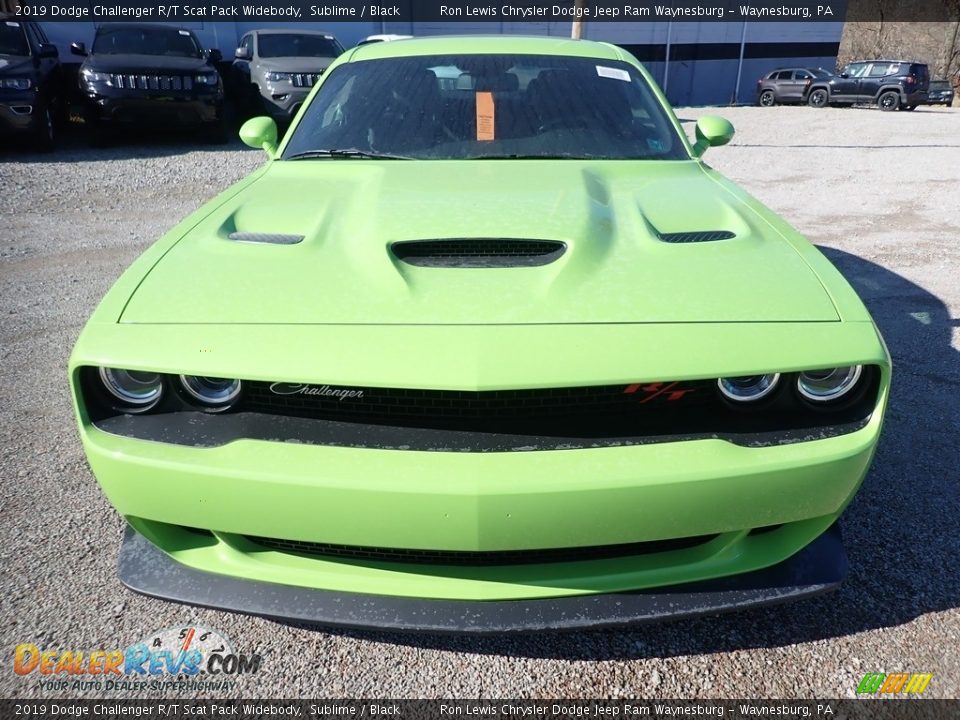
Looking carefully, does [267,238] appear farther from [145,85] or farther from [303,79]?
[303,79]

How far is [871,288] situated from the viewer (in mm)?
4445

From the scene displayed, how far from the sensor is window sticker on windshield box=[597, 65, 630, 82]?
291cm

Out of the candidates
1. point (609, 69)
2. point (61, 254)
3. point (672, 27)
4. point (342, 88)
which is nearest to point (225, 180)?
point (61, 254)

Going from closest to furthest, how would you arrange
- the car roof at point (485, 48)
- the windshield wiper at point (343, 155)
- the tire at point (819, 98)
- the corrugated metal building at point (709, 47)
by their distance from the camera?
the windshield wiper at point (343, 155), the car roof at point (485, 48), the tire at point (819, 98), the corrugated metal building at point (709, 47)

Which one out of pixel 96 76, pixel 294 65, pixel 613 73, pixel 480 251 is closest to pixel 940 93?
pixel 294 65

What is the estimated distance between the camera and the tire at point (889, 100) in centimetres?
2019

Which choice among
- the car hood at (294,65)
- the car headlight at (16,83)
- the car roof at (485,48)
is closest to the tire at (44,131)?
the car headlight at (16,83)

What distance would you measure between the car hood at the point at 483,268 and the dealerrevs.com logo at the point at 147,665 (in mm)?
894

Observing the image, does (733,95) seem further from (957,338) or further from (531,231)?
(531,231)

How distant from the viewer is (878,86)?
20.4 m

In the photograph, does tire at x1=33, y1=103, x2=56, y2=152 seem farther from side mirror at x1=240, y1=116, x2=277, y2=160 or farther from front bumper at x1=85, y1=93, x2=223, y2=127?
side mirror at x1=240, y1=116, x2=277, y2=160

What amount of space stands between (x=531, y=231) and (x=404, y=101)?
124 cm

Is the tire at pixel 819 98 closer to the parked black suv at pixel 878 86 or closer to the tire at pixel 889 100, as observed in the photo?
the parked black suv at pixel 878 86

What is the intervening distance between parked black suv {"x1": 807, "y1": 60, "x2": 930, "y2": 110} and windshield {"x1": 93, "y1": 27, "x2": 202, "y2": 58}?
1941cm
